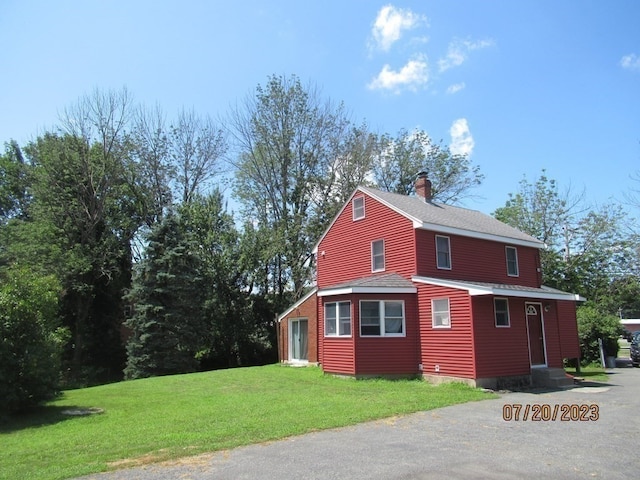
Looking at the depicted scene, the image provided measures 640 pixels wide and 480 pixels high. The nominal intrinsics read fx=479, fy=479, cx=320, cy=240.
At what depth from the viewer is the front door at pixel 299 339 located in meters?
24.9

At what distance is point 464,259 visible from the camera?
20.5 metres

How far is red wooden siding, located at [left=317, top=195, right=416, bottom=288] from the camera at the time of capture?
64.5 feet

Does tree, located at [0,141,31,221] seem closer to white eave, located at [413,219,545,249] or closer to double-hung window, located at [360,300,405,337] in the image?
double-hung window, located at [360,300,405,337]

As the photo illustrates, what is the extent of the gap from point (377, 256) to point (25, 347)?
13.5 metres

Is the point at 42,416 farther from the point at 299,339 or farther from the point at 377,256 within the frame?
the point at 299,339

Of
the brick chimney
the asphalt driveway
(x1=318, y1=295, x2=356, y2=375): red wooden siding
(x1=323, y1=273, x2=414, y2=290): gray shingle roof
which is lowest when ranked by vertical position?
the asphalt driveway

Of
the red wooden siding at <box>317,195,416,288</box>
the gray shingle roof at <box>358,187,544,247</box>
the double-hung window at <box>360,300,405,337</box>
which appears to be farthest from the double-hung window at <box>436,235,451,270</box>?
the double-hung window at <box>360,300,405,337</box>

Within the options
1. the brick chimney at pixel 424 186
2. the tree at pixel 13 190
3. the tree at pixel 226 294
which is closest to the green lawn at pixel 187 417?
the brick chimney at pixel 424 186

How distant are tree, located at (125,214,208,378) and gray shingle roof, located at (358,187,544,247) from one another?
12.7m

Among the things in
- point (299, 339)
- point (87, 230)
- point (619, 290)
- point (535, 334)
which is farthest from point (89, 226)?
point (619, 290)

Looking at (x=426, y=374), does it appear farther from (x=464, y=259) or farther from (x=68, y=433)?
(x=68, y=433)

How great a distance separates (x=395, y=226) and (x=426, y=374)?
614 cm

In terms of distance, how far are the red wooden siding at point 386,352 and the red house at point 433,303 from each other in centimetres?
4

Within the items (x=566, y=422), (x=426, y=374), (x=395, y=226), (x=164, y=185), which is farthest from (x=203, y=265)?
(x=566, y=422)
